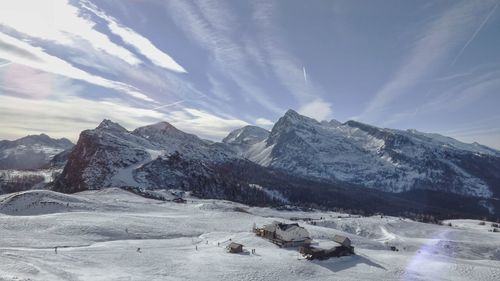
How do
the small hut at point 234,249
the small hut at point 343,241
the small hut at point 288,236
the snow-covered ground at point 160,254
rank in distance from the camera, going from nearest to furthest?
the snow-covered ground at point 160,254 < the small hut at point 234,249 < the small hut at point 343,241 < the small hut at point 288,236

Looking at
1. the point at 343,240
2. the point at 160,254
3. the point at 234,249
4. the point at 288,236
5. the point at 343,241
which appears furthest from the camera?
the point at 288,236

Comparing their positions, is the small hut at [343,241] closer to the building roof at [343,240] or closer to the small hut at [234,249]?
the building roof at [343,240]

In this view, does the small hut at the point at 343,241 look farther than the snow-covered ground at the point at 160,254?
Yes

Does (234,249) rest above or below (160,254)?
above

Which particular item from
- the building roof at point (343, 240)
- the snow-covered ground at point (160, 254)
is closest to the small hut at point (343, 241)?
the building roof at point (343, 240)

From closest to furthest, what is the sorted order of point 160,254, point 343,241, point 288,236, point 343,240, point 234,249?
point 160,254 → point 234,249 → point 343,241 → point 343,240 → point 288,236

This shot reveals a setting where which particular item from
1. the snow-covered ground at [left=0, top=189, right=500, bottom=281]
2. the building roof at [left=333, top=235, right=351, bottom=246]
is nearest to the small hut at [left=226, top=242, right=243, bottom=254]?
the snow-covered ground at [left=0, top=189, right=500, bottom=281]

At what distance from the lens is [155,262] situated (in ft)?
169

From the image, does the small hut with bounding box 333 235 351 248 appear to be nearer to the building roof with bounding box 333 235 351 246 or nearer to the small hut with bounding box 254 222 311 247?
the building roof with bounding box 333 235 351 246

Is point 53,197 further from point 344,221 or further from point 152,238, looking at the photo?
point 344,221

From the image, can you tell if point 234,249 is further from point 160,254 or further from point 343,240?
point 343,240

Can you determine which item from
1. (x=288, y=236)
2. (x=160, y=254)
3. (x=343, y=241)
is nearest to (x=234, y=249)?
(x=160, y=254)

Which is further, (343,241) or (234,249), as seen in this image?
(343,241)

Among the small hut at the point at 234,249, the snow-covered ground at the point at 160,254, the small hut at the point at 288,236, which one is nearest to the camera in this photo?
the snow-covered ground at the point at 160,254
